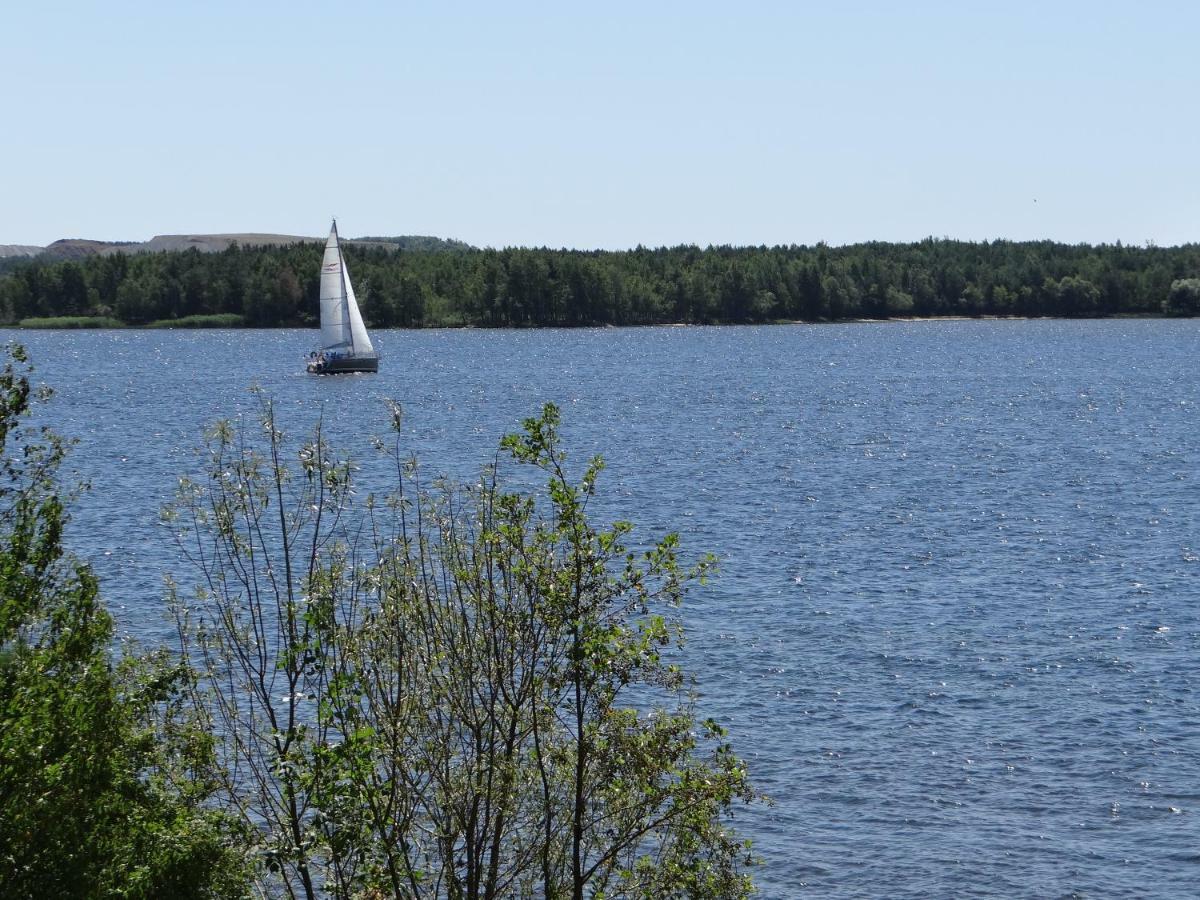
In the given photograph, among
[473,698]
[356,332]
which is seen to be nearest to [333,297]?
[356,332]

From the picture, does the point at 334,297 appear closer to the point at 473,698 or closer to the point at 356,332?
the point at 356,332

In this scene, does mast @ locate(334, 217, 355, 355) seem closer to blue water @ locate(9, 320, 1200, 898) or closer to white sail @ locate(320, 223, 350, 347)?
white sail @ locate(320, 223, 350, 347)

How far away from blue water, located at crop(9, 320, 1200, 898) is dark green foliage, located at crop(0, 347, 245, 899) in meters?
13.0

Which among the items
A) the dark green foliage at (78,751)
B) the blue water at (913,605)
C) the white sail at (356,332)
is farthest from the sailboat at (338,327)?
the dark green foliage at (78,751)

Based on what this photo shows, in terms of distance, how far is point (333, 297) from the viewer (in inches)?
5344

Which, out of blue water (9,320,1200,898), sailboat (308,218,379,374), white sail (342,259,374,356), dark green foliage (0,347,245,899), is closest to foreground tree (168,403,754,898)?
dark green foliage (0,347,245,899)

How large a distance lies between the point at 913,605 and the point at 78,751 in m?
36.1

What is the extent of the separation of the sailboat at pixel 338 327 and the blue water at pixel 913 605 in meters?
18.6

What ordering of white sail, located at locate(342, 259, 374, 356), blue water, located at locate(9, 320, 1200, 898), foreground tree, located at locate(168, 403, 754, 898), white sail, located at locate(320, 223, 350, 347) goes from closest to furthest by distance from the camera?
foreground tree, located at locate(168, 403, 754, 898) → blue water, located at locate(9, 320, 1200, 898) → white sail, located at locate(320, 223, 350, 347) → white sail, located at locate(342, 259, 374, 356)

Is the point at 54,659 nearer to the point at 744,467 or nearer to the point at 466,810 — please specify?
the point at 466,810

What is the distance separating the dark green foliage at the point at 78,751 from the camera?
586 inches

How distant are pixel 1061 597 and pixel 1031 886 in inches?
926

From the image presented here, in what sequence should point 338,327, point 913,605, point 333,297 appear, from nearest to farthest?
point 913,605 → point 333,297 → point 338,327

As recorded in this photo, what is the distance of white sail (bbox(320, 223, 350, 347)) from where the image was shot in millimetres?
135125
